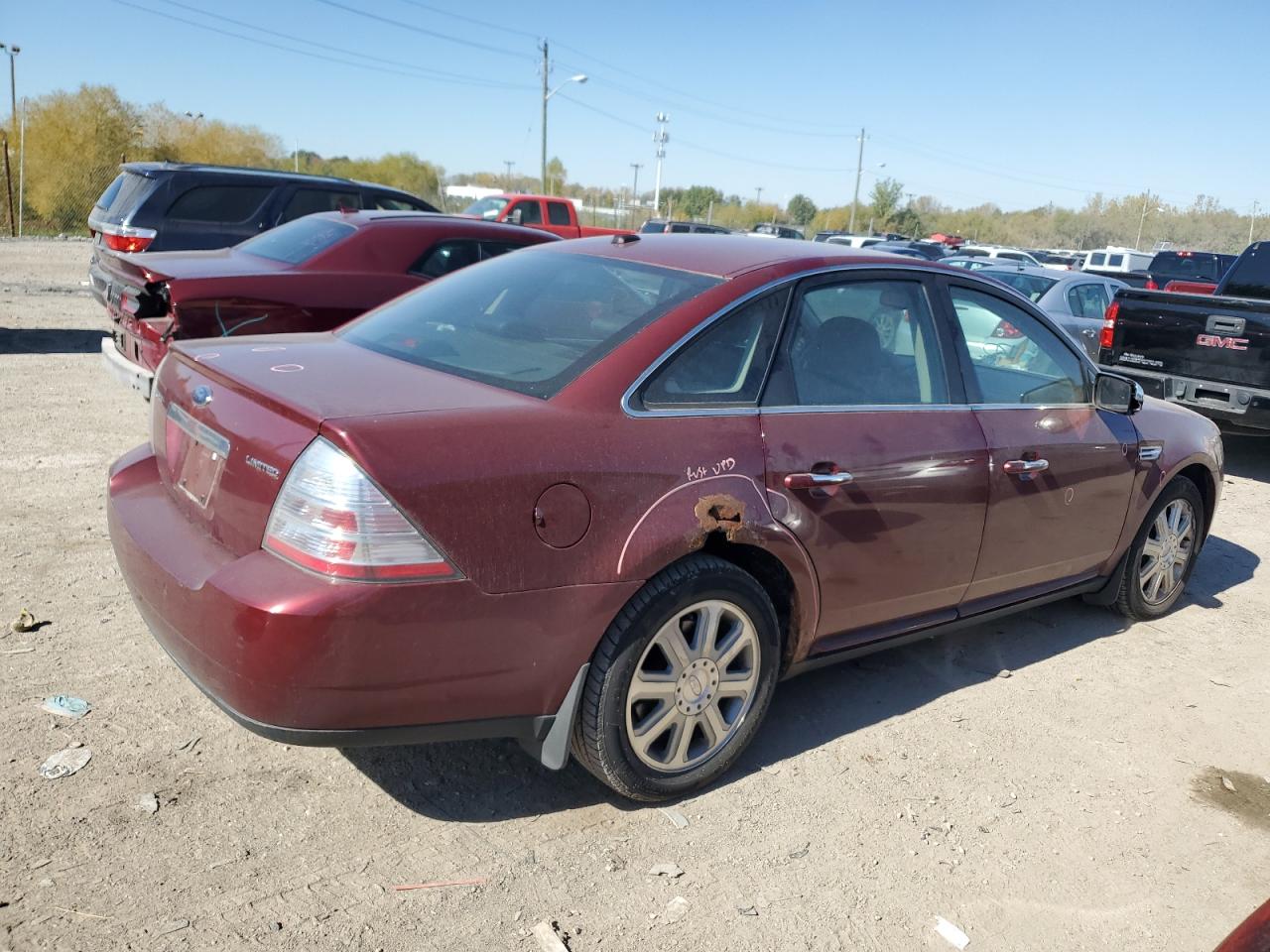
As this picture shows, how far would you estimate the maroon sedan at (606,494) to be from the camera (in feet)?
8.52

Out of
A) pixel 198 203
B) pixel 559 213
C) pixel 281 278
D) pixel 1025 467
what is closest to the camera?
pixel 1025 467

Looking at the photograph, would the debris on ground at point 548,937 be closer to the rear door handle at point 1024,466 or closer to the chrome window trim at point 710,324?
the chrome window trim at point 710,324

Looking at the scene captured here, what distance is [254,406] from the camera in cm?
285

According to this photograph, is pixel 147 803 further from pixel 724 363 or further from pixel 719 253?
pixel 719 253

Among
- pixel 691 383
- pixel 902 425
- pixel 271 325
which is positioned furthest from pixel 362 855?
pixel 271 325

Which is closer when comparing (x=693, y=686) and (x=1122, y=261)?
(x=693, y=686)

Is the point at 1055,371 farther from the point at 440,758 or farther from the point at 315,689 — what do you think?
the point at 315,689

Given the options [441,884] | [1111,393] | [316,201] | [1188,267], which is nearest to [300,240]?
[316,201]

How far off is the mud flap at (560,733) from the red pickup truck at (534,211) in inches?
657

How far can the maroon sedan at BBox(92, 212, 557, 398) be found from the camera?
19.6 ft

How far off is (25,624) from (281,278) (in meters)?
3.08

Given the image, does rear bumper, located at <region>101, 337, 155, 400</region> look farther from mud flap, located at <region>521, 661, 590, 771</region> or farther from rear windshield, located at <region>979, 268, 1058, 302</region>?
rear windshield, located at <region>979, 268, 1058, 302</region>

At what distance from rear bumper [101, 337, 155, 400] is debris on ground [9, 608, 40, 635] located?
194 centimetres

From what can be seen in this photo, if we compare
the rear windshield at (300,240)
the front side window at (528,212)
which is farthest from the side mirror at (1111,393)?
the front side window at (528,212)
